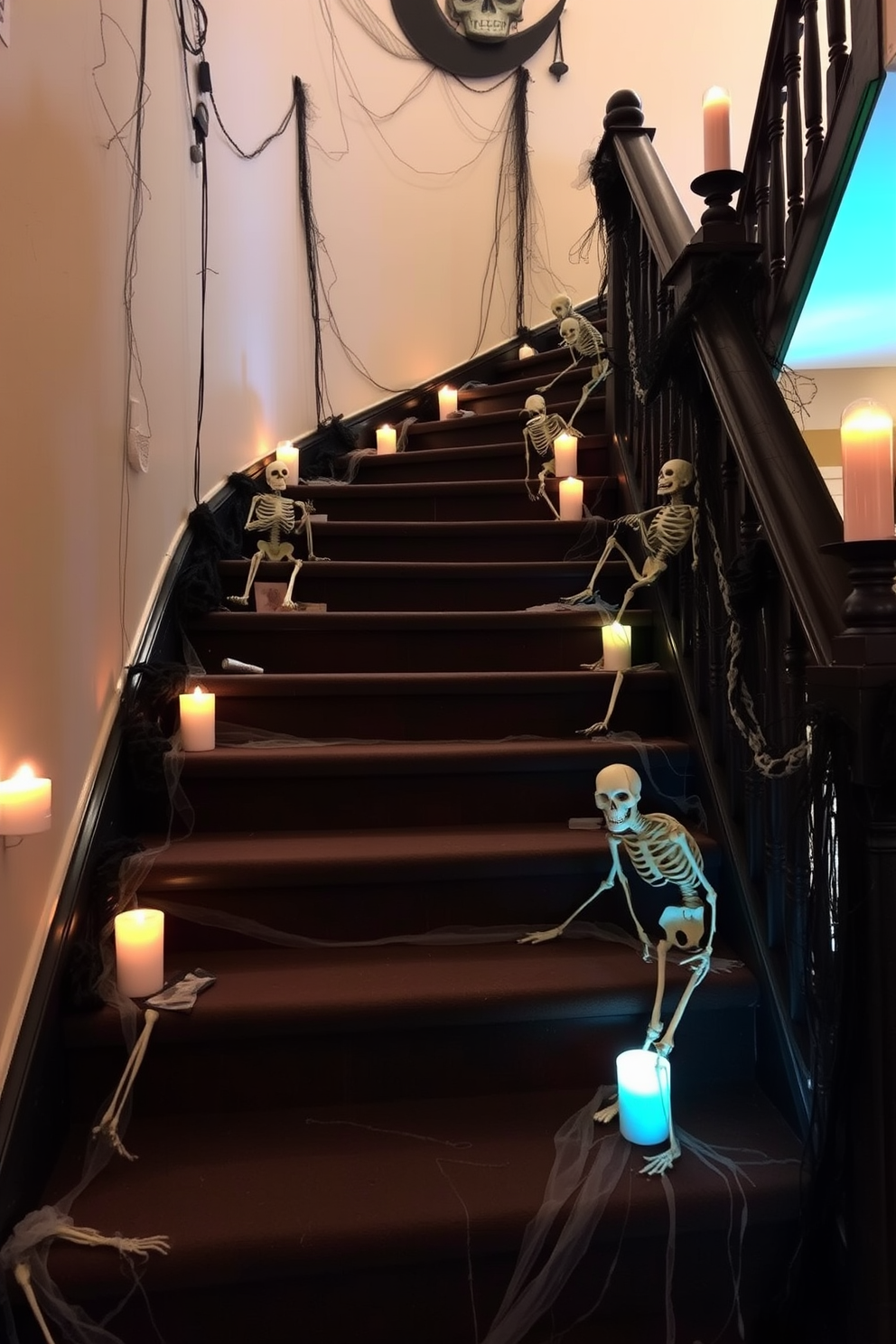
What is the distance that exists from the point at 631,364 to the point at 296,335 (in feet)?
5.58

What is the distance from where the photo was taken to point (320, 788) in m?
1.79

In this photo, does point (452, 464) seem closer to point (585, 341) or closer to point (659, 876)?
point (585, 341)

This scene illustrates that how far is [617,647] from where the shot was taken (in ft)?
6.69

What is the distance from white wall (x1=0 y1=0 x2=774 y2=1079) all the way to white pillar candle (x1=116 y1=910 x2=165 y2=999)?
13 cm

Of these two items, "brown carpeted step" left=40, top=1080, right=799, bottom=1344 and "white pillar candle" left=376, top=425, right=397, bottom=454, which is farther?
"white pillar candle" left=376, top=425, right=397, bottom=454

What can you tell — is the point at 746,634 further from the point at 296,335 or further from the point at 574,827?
the point at 296,335

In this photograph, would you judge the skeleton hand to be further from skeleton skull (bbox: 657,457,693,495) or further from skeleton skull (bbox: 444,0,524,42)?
skeleton skull (bbox: 444,0,524,42)

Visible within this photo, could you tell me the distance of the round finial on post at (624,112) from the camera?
2.41 m

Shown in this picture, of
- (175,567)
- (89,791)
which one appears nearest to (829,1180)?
(89,791)

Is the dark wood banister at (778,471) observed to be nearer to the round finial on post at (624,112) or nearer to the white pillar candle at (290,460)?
the round finial on post at (624,112)

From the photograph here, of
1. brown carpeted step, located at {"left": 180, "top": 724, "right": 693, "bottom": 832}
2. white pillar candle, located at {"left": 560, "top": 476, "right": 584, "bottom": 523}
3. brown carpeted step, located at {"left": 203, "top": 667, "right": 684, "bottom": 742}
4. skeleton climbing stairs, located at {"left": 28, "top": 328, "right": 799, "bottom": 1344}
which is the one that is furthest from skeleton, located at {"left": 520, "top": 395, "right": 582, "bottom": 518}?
brown carpeted step, located at {"left": 180, "top": 724, "right": 693, "bottom": 832}

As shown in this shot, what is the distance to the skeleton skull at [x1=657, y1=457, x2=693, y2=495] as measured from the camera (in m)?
1.87

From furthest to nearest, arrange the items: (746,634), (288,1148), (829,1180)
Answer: (746,634) < (288,1148) < (829,1180)

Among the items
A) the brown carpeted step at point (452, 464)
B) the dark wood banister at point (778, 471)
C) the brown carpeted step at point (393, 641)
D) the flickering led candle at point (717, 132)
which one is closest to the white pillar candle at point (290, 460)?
the brown carpeted step at point (452, 464)
